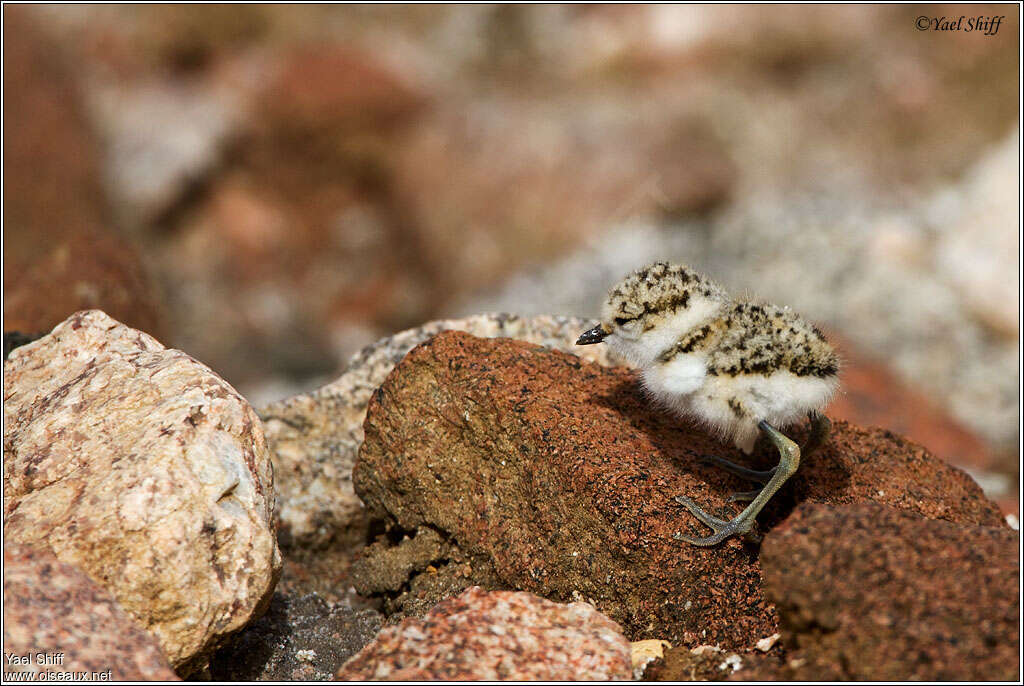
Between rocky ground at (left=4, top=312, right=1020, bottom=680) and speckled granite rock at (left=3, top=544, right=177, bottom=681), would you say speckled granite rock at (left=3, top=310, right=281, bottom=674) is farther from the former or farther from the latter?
speckled granite rock at (left=3, top=544, right=177, bottom=681)

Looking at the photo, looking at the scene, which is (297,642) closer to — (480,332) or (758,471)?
(480,332)

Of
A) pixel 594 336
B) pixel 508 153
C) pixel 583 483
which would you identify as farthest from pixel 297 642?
pixel 508 153

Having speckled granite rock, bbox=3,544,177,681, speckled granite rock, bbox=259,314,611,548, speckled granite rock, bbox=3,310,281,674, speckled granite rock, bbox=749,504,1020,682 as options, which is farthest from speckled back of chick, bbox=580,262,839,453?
speckled granite rock, bbox=3,544,177,681

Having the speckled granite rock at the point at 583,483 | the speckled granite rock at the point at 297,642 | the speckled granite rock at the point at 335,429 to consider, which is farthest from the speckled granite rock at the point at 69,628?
the speckled granite rock at the point at 335,429

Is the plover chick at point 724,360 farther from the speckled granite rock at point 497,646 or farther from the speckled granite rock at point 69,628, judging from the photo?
the speckled granite rock at point 69,628

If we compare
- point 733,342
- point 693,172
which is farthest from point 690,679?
point 693,172

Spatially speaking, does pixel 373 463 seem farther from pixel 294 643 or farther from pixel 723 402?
pixel 723 402
